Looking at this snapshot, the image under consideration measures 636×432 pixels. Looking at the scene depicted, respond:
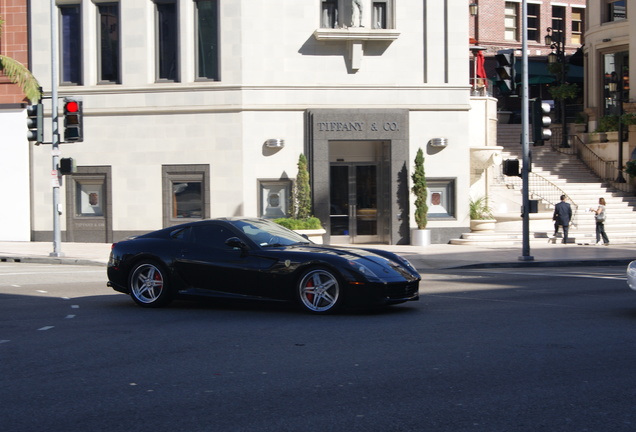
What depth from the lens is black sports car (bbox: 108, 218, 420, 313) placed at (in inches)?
436

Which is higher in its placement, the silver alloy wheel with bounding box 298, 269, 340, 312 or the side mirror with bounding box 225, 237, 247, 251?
the side mirror with bounding box 225, 237, 247, 251

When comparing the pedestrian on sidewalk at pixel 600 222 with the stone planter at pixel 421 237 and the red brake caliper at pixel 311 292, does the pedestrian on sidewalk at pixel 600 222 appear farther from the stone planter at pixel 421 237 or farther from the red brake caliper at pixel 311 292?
the red brake caliper at pixel 311 292

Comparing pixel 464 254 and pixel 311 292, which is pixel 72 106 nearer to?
→ pixel 464 254

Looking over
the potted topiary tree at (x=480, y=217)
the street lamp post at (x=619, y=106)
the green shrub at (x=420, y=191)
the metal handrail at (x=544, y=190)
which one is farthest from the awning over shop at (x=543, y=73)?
the green shrub at (x=420, y=191)

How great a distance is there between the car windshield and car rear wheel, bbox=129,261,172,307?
53.4 inches

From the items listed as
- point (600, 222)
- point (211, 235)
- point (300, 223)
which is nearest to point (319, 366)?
point (211, 235)

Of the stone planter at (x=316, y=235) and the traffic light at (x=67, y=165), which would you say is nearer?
the traffic light at (x=67, y=165)

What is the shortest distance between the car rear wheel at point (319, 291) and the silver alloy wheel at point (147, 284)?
2.22 meters

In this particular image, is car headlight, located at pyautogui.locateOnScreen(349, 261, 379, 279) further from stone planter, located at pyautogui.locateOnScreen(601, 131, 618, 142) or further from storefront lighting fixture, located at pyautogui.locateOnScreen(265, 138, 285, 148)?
stone planter, located at pyautogui.locateOnScreen(601, 131, 618, 142)

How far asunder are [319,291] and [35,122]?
14.0 meters

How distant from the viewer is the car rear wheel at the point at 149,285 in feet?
39.9

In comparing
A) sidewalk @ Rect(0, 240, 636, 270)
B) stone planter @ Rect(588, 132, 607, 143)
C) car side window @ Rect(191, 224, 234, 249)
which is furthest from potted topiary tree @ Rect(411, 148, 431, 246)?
car side window @ Rect(191, 224, 234, 249)

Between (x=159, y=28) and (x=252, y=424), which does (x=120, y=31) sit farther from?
(x=252, y=424)

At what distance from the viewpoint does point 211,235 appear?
12.1m
